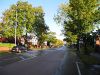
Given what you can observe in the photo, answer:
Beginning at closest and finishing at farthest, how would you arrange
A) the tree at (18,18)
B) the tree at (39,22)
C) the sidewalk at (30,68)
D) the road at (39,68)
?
the sidewalk at (30,68) < the road at (39,68) < the tree at (18,18) < the tree at (39,22)

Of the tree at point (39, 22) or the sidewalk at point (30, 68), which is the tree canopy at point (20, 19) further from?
the sidewalk at point (30, 68)

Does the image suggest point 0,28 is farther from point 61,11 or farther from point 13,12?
point 61,11

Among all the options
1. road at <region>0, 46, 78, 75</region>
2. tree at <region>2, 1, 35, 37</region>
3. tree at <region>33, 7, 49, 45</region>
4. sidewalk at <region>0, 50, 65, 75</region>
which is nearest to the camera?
sidewalk at <region>0, 50, 65, 75</region>

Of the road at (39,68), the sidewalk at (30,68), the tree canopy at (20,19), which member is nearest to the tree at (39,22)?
the tree canopy at (20,19)

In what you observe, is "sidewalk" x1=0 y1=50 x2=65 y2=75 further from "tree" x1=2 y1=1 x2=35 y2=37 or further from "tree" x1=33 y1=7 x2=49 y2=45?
"tree" x1=33 y1=7 x2=49 y2=45

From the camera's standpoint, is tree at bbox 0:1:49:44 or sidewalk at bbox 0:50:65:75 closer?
sidewalk at bbox 0:50:65:75

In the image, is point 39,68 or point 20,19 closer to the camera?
point 39,68

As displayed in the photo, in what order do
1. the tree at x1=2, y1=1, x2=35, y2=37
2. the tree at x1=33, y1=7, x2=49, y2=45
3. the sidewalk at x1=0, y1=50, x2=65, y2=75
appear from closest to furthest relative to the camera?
the sidewalk at x1=0, y1=50, x2=65, y2=75 < the tree at x1=2, y1=1, x2=35, y2=37 < the tree at x1=33, y1=7, x2=49, y2=45

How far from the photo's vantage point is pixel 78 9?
5081cm

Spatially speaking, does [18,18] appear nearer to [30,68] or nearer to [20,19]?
[20,19]

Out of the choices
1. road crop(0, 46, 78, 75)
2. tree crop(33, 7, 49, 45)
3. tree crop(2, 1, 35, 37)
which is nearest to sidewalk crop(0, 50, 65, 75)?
road crop(0, 46, 78, 75)

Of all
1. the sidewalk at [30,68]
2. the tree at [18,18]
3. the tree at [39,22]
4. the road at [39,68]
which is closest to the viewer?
the sidewalk at [30,68]

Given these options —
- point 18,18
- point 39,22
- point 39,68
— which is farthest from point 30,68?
point 39,22

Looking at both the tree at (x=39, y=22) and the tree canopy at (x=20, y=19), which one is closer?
the tree canopy at (x=20, y=19)
